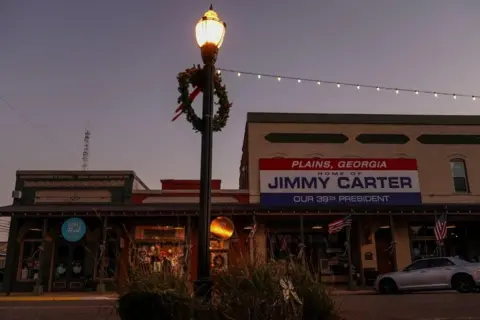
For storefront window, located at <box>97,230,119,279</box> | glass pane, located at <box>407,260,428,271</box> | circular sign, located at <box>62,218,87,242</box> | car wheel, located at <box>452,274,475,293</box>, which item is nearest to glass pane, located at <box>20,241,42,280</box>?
circular sign, located at <box>62,218,87,242</box>

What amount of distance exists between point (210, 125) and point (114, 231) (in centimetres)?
1737

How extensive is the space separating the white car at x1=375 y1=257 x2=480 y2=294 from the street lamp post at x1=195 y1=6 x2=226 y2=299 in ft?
42.8

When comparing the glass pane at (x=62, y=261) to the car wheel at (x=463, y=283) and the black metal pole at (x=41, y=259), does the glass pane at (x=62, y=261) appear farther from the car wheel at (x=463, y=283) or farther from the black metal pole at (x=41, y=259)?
the car wheel at (x=463, y=283)

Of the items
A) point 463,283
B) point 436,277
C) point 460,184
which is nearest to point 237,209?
point 436,277

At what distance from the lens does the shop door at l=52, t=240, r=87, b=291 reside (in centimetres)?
2219

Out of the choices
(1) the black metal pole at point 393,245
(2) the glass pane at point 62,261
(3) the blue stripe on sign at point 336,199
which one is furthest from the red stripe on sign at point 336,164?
(2) the glass pane at point 62,261

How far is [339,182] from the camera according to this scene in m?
23.7

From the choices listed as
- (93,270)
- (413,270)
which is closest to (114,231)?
(93,270)

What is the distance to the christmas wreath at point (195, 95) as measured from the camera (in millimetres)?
7266

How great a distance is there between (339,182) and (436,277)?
25.7 feet

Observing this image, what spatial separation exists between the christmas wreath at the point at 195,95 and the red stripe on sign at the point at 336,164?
1605 cm

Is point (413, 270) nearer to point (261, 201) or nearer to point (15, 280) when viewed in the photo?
point (261, 201)

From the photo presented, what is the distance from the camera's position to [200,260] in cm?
608

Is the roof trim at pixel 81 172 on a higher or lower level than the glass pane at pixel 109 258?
higher
